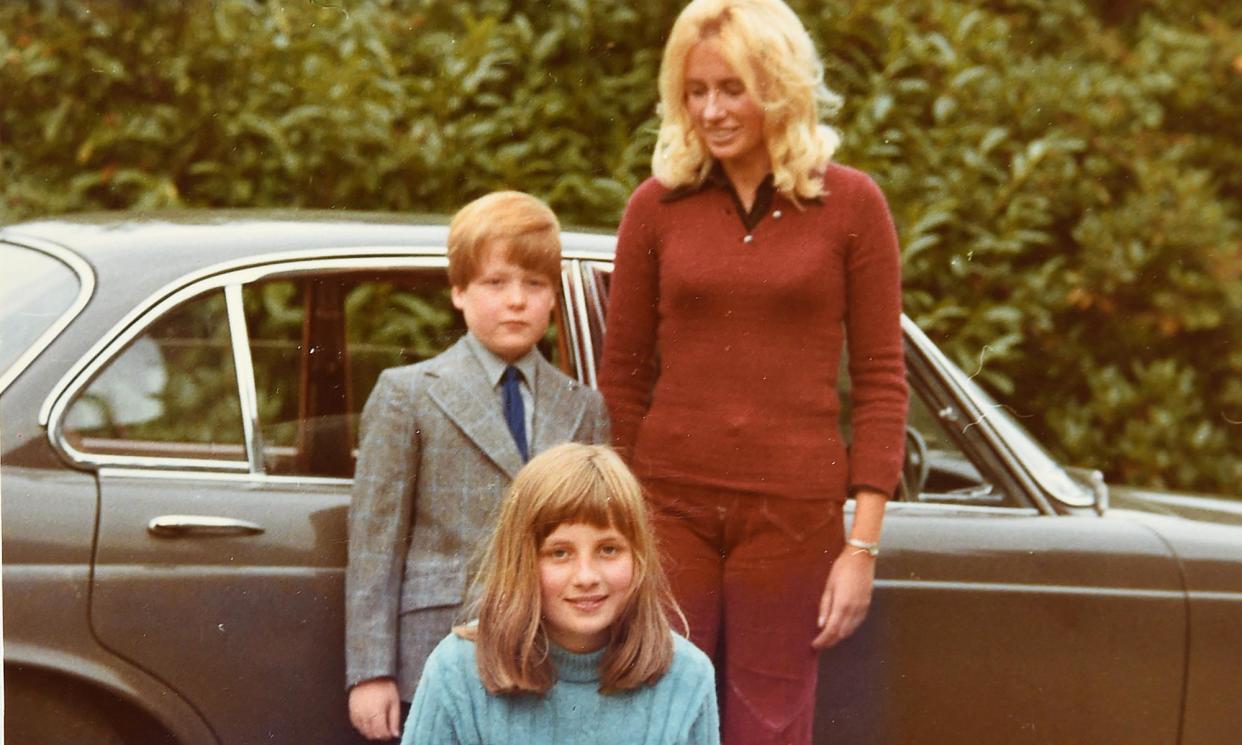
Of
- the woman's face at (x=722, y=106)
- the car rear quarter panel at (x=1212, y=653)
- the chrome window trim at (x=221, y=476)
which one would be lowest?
the car rear quarter panel at (x=1212, y=653)

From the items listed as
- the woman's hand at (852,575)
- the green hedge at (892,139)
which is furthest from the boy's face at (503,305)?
the green hedge at (892,139)

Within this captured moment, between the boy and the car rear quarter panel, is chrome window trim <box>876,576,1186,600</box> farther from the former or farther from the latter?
the boy

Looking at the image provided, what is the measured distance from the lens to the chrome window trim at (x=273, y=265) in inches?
114

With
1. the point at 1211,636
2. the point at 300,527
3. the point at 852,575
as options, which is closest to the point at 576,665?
the point at 852,575

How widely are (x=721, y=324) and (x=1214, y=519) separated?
1.52 metres

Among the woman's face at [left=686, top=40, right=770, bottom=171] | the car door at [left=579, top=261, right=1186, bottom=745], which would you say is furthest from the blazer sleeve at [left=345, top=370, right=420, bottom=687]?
the woman's face at [left=686, top=40, right=770, bottom=171]

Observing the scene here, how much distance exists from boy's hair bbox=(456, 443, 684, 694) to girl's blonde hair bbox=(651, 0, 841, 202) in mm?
799

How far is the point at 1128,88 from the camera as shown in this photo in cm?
631

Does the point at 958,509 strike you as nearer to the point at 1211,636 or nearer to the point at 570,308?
the point at 1211,636

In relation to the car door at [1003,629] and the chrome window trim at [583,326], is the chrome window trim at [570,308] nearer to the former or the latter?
the chrome window trim at [583,326]

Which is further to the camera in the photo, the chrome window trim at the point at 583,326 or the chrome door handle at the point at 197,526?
the chrome window trim at the point at 583,326

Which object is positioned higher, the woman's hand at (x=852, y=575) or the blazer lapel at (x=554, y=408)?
the blazer lapel at (x=554, y=408)

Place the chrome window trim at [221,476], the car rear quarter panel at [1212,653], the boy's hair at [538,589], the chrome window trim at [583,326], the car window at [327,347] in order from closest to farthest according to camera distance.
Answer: the boy's hair at [538,589] < the chrome window trim at [221,476] < the car window at [327,347] < the chrome window trim at [583,326] < the car rear quarter panel at [1212,653]

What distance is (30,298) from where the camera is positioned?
9.67 feet
